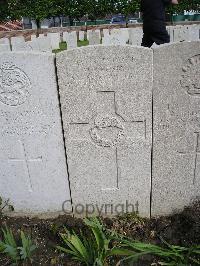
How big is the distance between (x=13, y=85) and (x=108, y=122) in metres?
0.83

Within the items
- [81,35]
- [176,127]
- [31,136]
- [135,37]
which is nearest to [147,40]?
[176,127]

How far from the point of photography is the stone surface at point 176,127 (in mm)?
2473

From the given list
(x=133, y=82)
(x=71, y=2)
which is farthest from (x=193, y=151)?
(x=71, y=2)

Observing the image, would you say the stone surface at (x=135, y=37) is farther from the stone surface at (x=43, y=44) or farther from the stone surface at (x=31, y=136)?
the stone surface at (x=31, y=136)

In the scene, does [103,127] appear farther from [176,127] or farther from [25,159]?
[25,159]

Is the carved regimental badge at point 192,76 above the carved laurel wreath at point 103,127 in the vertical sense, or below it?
Answer: above

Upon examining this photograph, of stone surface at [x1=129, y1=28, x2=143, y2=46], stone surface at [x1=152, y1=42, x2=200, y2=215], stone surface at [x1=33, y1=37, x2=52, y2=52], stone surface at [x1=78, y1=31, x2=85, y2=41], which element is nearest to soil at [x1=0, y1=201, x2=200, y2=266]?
stone surface at [x1=152, y1=42, x2=200, y2=215]

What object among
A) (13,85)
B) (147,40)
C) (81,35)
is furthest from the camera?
(81,35)

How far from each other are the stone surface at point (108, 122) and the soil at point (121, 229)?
7.2 inches

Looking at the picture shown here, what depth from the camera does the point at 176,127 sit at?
8.99 feet

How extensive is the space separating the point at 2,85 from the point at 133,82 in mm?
1062

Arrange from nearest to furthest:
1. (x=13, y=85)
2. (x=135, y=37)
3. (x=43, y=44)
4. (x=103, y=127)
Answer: (x=13, y=85), (x=103, y=127), (x=43, y=44), (x=135, y=37)

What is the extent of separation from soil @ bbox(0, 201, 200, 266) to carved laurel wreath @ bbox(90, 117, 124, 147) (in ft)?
2.45

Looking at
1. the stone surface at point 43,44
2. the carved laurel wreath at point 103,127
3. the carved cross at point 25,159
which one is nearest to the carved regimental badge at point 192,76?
the carved laurel wreath at point 103,127
